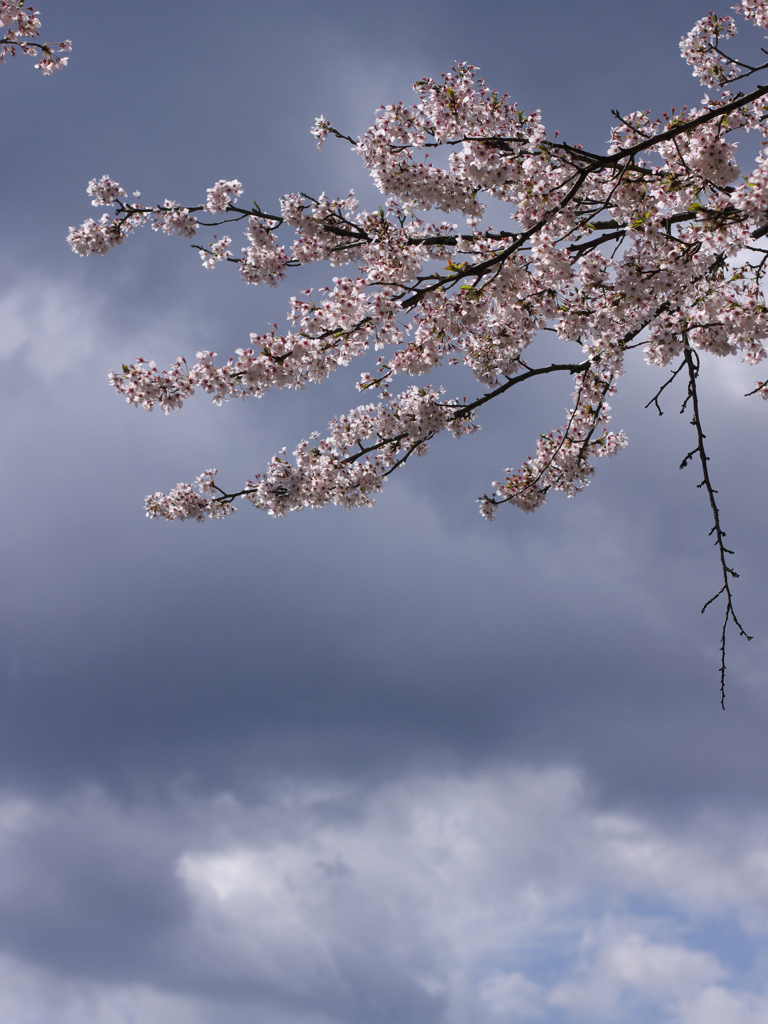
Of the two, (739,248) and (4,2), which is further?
(4,2)

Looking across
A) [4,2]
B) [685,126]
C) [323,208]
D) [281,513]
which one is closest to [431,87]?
[323,208]

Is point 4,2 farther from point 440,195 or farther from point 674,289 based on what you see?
point 674,289

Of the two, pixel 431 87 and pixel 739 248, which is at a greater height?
pixel 431 87

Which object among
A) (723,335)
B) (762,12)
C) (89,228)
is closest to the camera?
(723,335)

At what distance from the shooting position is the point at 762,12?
1145 cm

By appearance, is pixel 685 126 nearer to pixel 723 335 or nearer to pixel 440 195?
pixel 723 335

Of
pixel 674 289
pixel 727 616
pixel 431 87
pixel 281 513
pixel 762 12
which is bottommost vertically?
pixel 727 616

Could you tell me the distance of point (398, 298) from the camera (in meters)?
8.18

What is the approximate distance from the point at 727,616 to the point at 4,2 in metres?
12.5

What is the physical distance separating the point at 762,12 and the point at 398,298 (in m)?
8.12

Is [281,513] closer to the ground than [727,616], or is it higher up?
higher up

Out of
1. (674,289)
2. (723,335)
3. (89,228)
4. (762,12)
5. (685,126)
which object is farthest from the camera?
(762,12)

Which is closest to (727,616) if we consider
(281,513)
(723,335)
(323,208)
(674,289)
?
(723,335)

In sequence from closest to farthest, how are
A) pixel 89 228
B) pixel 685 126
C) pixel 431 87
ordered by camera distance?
pixel 685 126, pixel 431 87, pixel 89 228
